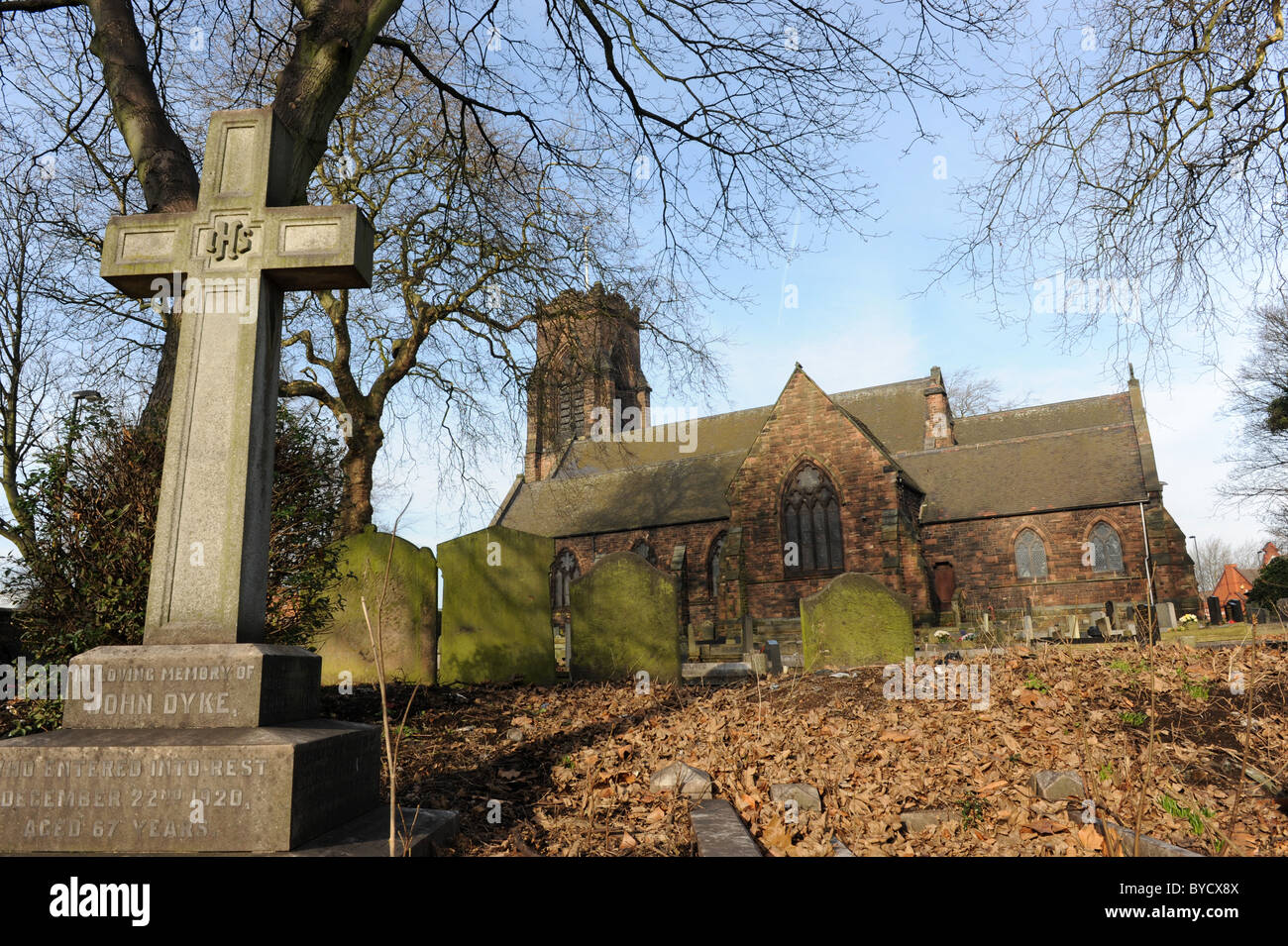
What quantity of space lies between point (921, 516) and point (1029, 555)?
138 inches

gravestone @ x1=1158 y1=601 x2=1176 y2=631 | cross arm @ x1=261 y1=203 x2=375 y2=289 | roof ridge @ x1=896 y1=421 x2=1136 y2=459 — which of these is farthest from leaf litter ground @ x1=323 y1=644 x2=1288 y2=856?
roof ridge @ x1=896 y1=421 x2=1136 y2=459

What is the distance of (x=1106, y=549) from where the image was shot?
23.9 metres

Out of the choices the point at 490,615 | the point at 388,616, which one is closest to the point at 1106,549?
the point at 490,615

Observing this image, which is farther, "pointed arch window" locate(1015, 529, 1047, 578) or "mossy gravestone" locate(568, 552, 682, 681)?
"pointed arch window" locate(1015, 529, 1047, 578)

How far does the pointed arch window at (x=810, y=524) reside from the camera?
82.9 ft

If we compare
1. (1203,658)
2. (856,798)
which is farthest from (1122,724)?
(1203,658)

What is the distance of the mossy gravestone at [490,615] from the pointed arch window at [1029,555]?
2022 centimetres

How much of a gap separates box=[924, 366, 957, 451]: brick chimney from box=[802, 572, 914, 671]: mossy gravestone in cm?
2049

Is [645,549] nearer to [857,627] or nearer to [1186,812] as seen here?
[857,627]

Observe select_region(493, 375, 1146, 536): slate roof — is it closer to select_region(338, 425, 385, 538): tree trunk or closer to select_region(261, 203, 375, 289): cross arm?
select_region(338, 425, 385, 538): tree trunk

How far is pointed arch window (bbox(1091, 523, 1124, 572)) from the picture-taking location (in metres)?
23.6

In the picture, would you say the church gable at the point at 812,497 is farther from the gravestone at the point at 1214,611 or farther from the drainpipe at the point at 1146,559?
the gravestone at the point at 1214,611

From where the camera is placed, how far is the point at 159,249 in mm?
3859

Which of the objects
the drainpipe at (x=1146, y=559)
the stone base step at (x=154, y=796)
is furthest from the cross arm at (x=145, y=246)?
the drainpipe at (x=1146, y=559)
